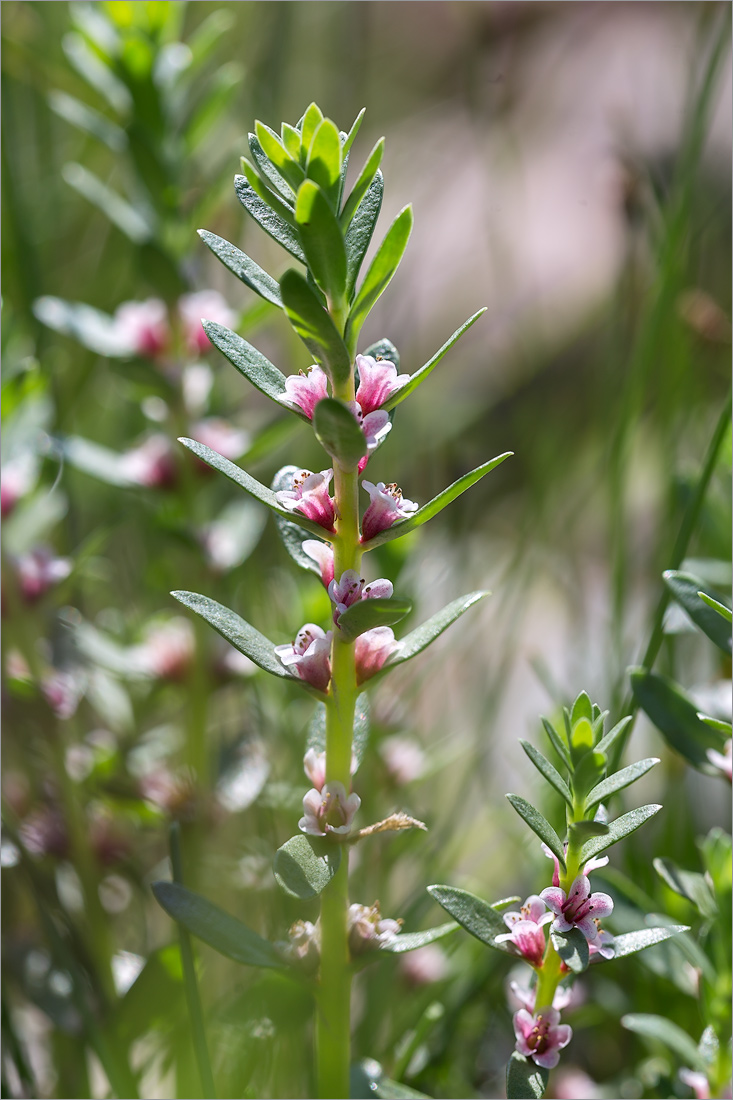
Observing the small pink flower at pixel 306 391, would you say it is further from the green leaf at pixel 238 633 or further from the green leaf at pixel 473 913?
the green leaf at pixel 473 913

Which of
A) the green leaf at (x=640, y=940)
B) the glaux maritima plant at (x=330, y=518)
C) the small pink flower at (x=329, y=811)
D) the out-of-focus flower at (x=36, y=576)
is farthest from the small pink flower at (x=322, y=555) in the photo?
the out-of-focus flower at (x=36, y=576)

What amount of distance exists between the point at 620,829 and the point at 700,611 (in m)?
0.18

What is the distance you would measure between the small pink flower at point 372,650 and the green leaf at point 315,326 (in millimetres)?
128

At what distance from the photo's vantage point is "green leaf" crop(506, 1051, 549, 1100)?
45 centimetres

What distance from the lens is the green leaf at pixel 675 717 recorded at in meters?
0.58

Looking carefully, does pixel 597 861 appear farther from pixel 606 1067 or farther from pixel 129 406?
pixel 129 406

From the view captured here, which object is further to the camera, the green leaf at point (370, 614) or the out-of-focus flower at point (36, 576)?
the out-of-focus flower at point (36, 576)

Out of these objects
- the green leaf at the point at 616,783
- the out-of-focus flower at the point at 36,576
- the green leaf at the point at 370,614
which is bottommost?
the green leaf at the point at 616,783

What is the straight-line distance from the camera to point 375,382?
1.51 ft

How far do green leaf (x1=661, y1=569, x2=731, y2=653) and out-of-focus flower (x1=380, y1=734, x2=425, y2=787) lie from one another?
1.20 feet

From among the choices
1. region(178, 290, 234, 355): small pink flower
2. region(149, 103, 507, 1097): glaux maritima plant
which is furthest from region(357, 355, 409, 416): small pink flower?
region(178, 290, 234, 355): small pink flower

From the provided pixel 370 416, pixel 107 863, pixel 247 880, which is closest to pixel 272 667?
pixel 370 416

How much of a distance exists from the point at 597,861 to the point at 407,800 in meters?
0.51

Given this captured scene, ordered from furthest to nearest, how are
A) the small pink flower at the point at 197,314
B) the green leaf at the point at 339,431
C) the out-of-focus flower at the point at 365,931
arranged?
the small pink flower at the point at 197,314, the out-of-focus flower at the point at 365,931, the green leaf at the point at 339,431
